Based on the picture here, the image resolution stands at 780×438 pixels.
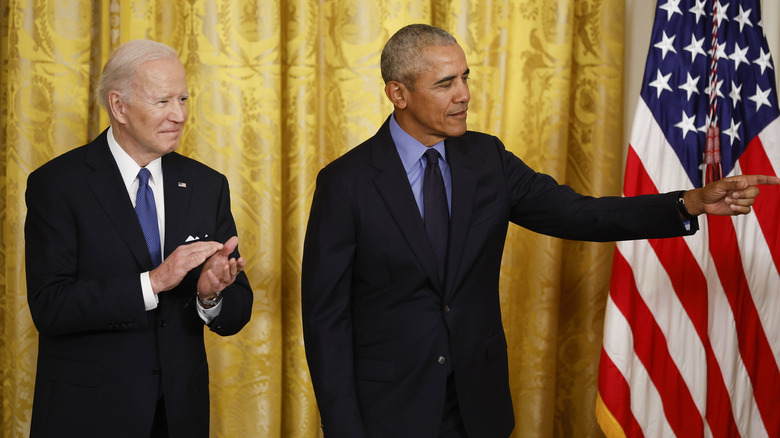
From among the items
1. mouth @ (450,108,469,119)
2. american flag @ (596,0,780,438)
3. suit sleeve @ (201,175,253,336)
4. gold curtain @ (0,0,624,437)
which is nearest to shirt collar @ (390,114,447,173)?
mouth @ (450,108,469,119)

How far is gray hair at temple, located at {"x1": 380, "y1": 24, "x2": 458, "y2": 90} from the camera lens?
2.21 meters

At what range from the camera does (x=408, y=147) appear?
7.38ft

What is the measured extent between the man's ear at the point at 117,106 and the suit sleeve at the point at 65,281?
224 mm

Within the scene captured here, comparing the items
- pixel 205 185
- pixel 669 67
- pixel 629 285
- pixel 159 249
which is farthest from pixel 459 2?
pixel 159 249

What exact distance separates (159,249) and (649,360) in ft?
5.89

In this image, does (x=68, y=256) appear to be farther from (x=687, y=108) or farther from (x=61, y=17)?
(x=687, y=108)

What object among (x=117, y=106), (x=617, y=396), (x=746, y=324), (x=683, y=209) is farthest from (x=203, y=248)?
(x=746, y=324)

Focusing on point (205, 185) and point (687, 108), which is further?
point (687, 108)

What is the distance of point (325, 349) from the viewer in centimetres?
208

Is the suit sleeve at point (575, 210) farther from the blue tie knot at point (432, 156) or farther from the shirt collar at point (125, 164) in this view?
the shirt collar at point (125, 164)

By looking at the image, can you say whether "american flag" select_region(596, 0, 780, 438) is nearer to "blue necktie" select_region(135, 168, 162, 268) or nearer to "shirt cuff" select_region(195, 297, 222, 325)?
"shirt cuff" select_region(195, 297, 222, 325)

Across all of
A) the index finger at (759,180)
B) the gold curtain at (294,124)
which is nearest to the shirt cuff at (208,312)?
the gold curtain at (294,124)

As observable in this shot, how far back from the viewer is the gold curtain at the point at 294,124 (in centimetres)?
316

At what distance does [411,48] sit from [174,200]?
0.78 metres
